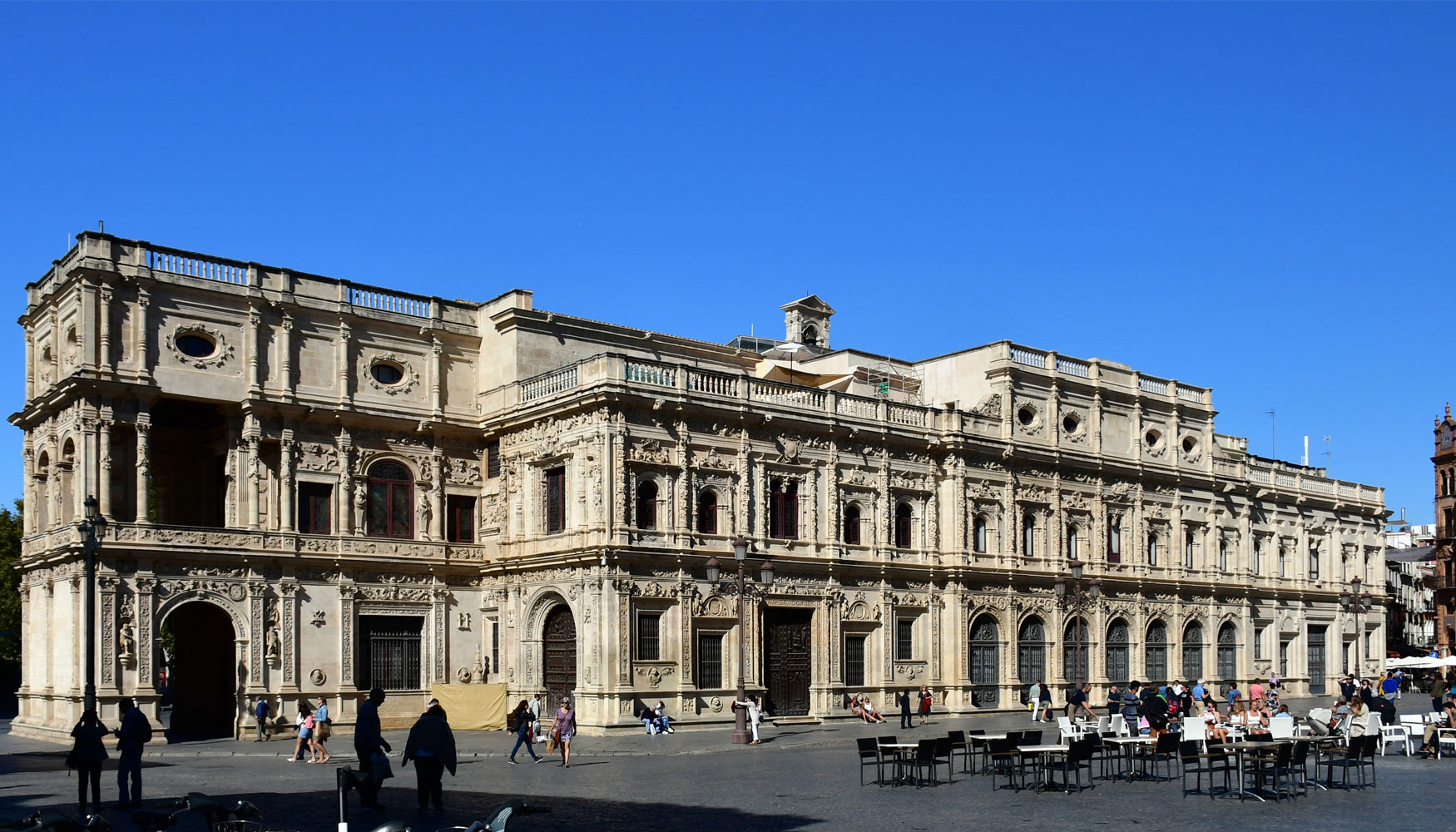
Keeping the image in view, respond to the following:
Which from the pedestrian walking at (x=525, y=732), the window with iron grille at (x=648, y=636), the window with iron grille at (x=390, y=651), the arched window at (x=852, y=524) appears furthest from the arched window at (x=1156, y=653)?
the pedestrian walking at (x=525, y=732)

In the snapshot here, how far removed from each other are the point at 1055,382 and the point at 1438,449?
46.4m

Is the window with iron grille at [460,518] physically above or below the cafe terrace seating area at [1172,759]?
above

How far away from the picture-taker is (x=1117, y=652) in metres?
53.7

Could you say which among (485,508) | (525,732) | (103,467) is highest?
(103,467)

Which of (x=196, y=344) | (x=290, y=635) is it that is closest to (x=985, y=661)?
(x=290, y=635)

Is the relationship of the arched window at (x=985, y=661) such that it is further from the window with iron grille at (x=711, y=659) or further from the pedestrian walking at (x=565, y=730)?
the pedestrian walking at (x=565, y=730)

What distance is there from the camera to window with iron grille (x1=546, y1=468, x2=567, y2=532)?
41.3 metres

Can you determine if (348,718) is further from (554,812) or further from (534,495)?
(554,812)

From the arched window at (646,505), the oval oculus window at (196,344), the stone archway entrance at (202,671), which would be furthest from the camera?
the stone archway entrance at (202,671)

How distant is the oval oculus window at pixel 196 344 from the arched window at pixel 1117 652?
3203 cm

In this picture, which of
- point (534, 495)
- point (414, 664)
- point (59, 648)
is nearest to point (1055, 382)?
point (534, 495)

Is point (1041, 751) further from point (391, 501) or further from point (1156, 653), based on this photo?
point (1156, 653)

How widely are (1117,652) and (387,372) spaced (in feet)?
92.3

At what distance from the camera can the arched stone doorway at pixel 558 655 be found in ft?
135
